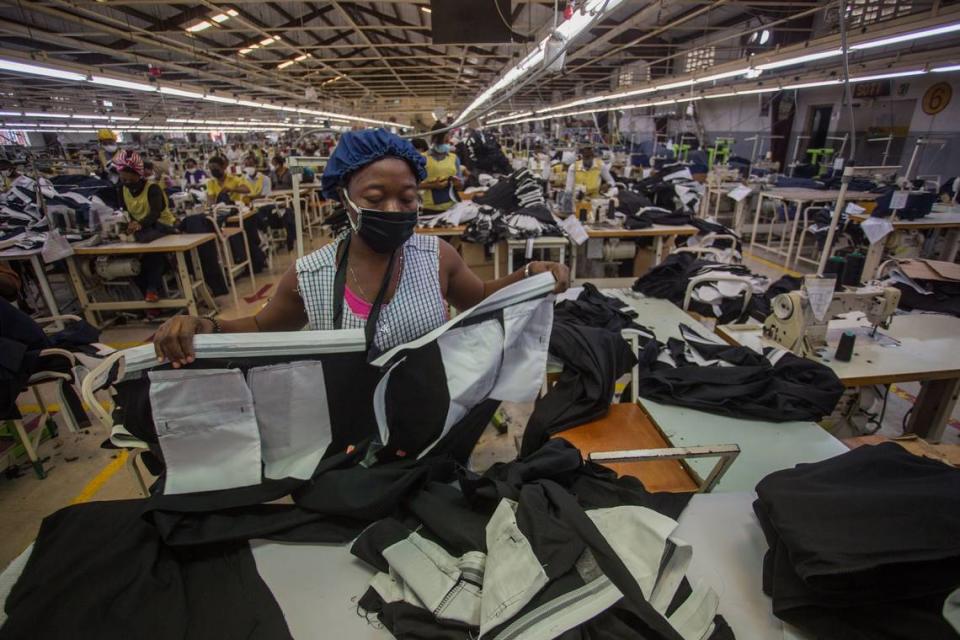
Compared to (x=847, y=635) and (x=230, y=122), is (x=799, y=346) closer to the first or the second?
(x=847, y=635)

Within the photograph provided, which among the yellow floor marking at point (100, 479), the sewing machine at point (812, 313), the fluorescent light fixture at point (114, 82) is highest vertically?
the fluorescent light fixture at point (114, 82)

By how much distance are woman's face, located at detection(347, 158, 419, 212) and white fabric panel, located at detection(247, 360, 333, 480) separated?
63 centimetres

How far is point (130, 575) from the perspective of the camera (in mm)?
905

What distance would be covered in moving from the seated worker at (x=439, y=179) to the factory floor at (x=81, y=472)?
3.33m

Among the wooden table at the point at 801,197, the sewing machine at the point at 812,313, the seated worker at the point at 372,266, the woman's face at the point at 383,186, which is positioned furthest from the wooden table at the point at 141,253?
the wooden table at the point at 801,197

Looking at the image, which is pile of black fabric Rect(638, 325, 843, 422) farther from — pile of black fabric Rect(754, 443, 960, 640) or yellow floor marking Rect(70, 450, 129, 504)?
yellow floor marking Rect(70, 450, 129, 504)

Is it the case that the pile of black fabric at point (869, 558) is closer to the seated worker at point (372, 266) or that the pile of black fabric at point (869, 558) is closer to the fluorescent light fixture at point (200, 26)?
the seated worker at point (372, 266)

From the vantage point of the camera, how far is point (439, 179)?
5.76 meters

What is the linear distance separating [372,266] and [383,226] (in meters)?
0.17

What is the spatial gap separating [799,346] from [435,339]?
2121 millimetres

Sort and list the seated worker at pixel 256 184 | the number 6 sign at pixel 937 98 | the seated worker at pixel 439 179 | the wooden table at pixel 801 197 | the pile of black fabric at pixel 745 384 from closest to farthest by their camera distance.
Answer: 1. the pile of black fabric at pixel 745 384
2. the seated worker at pixel 439 179
3. the wooden table at pixel 801 197
4. the seated worker at pixel 256 184
5. the number 6 sign at pixel 937 98

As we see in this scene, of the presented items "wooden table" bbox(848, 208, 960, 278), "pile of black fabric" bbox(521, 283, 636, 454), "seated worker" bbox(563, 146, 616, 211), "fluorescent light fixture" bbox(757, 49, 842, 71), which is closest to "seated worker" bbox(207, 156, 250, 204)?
"seated worker" bbox(563, 146, 616, 211)

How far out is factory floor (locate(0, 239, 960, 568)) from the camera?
2.58 meters

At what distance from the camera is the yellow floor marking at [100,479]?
9.04 feet
